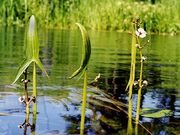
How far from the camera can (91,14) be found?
16750 millimetres

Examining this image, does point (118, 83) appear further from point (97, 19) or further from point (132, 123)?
point (97, 19)

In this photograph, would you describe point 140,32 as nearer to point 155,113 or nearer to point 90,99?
point 155,113

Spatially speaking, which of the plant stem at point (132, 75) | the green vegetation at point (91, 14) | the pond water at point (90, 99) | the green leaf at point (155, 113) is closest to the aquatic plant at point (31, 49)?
the pond water at point (90, 99)

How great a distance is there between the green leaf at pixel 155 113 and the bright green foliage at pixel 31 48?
0.95m

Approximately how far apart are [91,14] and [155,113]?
1363 cm

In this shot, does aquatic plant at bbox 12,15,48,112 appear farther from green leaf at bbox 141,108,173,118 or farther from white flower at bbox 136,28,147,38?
green leaf at bbox 141,108,173,118

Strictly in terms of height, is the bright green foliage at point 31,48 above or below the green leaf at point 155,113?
above

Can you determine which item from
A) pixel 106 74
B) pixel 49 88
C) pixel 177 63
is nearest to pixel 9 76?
pixel 49 88

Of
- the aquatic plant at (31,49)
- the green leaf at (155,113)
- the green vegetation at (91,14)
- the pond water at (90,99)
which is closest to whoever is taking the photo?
the aquatic plant at (31,49)

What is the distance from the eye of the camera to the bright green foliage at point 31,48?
8.42 feet

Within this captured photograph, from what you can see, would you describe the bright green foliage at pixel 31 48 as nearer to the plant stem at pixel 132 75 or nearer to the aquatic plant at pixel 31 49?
the aquatic plant at pixel 31 49

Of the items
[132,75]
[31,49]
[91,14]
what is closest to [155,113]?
[132,75]

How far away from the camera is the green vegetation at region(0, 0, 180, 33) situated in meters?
16.4

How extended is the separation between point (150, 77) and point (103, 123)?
90.9 inches
